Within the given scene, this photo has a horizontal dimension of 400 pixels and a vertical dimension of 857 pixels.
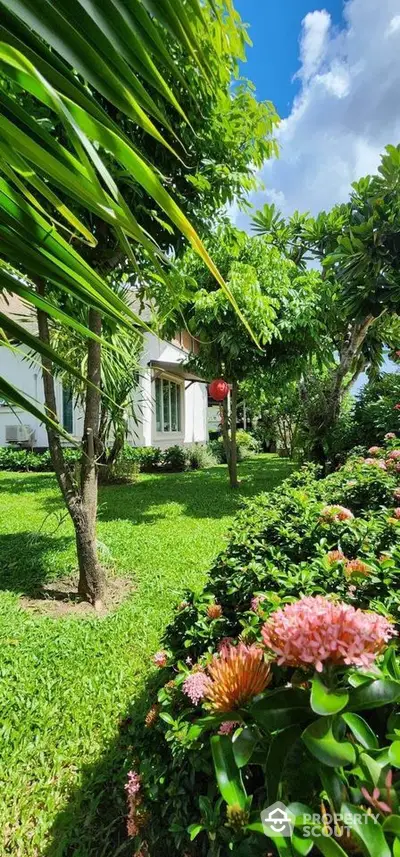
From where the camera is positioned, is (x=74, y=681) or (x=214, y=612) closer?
(x=214, y=612)

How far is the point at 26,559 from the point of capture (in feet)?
16.2

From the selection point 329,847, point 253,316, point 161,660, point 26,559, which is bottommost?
point 26,559

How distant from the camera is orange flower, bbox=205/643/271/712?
835 mm

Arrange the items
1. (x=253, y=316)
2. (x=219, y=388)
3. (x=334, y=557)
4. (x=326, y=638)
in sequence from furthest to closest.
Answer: (x=219, y=388) → (x=253, y=316) → (x=334, y=557) → (x=326, y=638)

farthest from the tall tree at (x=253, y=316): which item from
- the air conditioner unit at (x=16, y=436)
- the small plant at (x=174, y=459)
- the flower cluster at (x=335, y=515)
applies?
the air conditioner unit at (x=16, y=436)

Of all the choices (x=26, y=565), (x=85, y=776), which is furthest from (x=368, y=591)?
(x=26, y=565)

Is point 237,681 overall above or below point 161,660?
above

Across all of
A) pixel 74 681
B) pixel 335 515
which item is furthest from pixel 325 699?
pixel 74 681

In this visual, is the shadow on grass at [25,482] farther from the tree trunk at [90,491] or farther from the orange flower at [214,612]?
the orange flower at [214,612]

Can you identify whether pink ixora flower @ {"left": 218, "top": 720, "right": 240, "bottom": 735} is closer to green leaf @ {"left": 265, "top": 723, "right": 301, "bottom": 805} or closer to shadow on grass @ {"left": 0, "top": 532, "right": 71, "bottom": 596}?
green leaf @ {"left": 265, "top": 723, "right": 301, "bottom": 805}

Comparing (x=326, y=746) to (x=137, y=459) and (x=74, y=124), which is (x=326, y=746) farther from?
(x=137, y=459)

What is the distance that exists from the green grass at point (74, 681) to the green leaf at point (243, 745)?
121 centimetres

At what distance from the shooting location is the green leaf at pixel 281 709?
0.74 m

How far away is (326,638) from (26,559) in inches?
194
